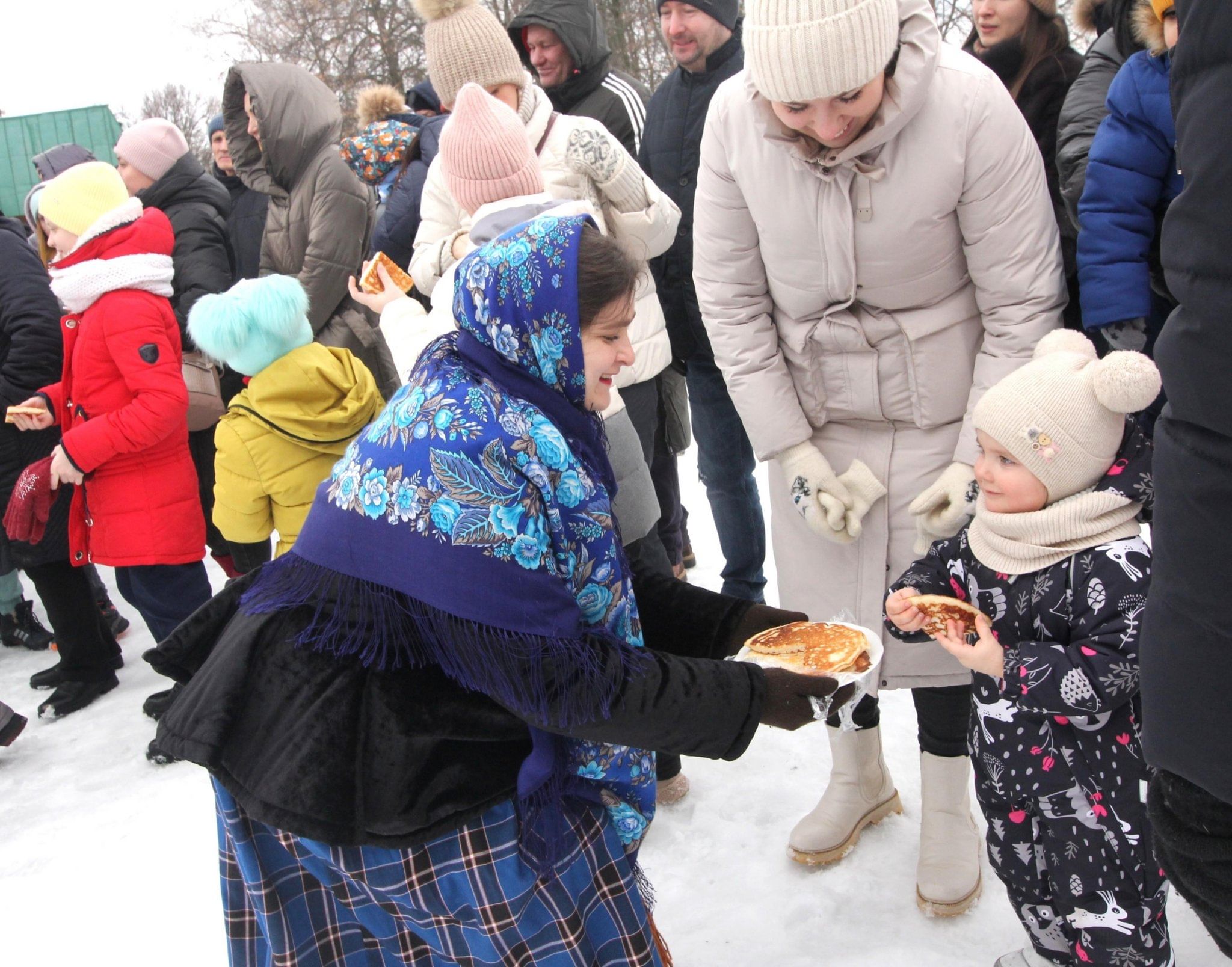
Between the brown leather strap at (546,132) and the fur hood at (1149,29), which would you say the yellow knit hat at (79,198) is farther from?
the fur hood at (1149,29)

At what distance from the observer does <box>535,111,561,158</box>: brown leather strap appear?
3145mm

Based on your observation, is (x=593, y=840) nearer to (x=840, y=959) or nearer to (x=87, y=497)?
(x=840, y=959)

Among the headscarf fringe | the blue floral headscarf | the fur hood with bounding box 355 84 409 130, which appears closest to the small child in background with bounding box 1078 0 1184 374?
the blue floral headscarf

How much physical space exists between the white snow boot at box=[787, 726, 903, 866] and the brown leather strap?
188 centimetres

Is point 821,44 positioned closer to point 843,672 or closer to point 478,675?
point 843,672

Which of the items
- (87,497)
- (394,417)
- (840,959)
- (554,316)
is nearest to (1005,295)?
(554,316)

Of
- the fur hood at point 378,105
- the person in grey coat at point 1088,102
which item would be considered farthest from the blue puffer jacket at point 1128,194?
the fur hood at point 378,105

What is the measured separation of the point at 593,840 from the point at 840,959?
888mm

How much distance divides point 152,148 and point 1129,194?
13.1ft

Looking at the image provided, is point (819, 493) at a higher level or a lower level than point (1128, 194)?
lower

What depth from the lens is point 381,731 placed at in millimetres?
1735

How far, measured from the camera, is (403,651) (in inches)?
68.3

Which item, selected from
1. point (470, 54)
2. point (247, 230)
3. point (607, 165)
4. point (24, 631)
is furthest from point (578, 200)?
point (24, 631)

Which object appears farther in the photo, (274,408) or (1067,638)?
(274,408)
